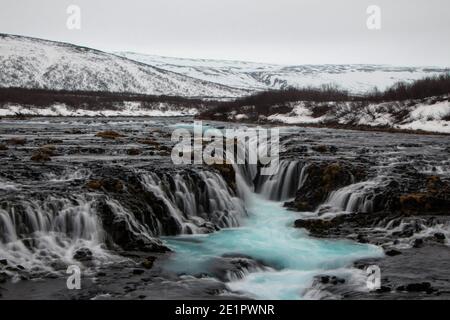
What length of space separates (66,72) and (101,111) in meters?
87.9

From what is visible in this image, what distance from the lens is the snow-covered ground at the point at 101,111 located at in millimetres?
73500

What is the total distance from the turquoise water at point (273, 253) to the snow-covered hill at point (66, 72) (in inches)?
5714

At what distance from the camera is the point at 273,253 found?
1398 centimetres

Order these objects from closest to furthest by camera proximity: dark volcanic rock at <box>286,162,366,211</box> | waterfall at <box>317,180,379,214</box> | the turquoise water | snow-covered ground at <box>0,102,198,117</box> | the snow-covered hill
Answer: the turquoise water < waterfall at <box>317,180,379,214</box> < dark volcanic rock at <box>286,162,366,211</box> < snow-covered ground at <box>0,102,198,117</box> < the snow-covered hill

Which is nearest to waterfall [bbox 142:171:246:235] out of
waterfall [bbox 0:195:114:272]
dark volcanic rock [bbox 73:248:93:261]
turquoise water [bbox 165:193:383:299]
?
turquoise water [bbox 165:193:383:299]

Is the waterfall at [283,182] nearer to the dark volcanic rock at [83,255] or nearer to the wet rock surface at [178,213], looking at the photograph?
the wet rock surface at [178,213]

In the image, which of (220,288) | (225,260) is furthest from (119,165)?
(220,288)

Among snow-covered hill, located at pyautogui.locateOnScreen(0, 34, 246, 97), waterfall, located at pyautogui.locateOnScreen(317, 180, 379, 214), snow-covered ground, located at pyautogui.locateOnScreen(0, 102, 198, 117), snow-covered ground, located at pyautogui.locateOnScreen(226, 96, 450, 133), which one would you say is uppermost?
snow-covered hill, located at pyautogui.locateOnScreen(0, 34, 246, 97)

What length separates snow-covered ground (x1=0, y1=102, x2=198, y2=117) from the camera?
73500 millimetres

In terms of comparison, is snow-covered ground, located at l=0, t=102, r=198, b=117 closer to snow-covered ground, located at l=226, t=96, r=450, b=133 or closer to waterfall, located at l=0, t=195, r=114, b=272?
snow-covered ground, located at l=226, t=96, r=450, b=133

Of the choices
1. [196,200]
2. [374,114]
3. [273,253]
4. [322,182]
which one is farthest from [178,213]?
[374,114]

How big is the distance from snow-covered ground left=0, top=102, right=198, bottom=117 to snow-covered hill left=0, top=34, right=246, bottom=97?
206 feet

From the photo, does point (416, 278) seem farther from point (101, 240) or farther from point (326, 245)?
point (101, 240)

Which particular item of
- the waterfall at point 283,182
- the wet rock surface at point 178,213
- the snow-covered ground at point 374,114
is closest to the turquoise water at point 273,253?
the wet rock surface at point 178,213
